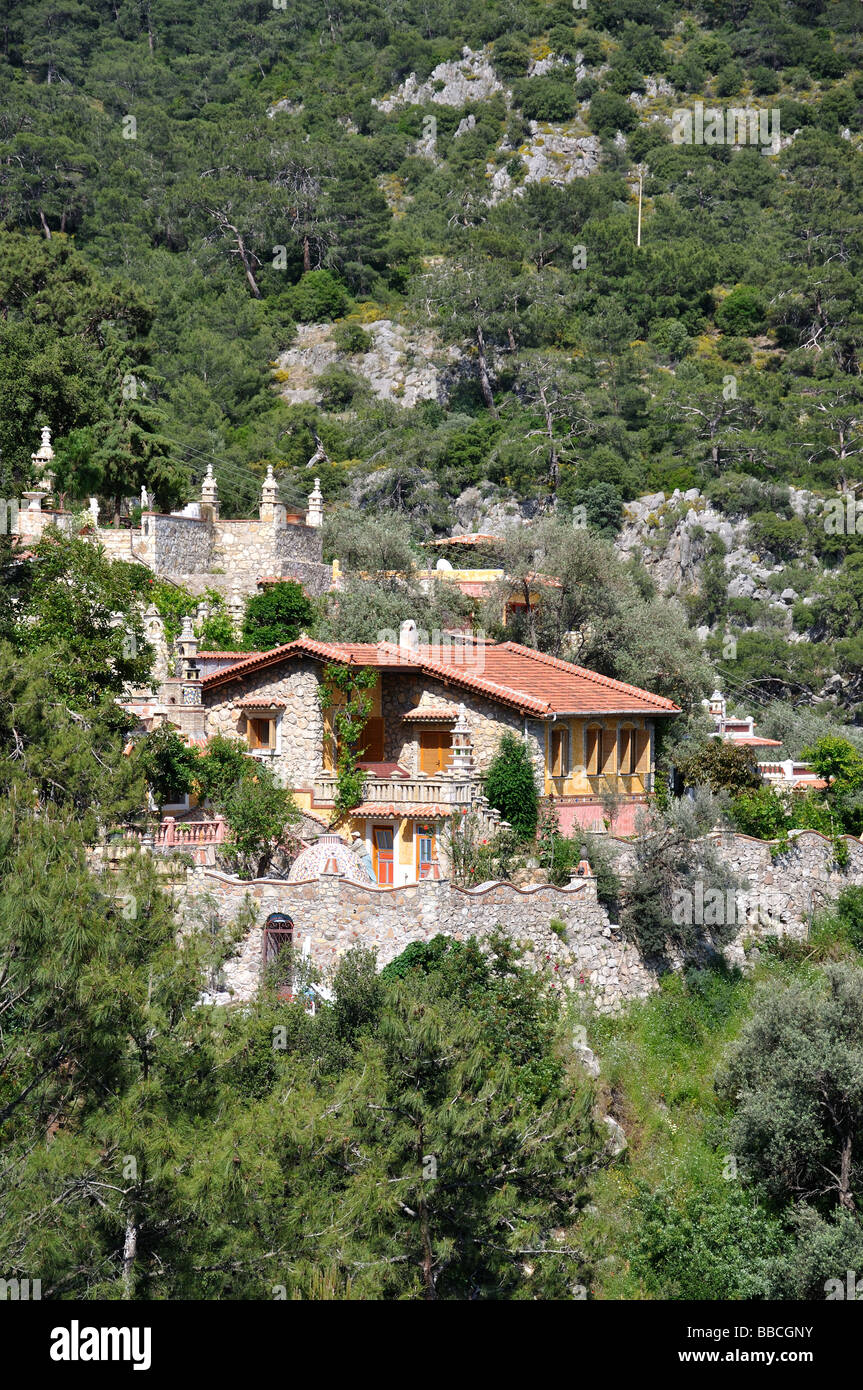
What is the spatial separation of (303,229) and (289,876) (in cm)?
8403

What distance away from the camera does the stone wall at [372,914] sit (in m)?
→ 24.4

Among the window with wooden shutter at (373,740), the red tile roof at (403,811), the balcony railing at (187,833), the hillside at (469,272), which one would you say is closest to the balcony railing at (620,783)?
the red tile roof at (403,811)

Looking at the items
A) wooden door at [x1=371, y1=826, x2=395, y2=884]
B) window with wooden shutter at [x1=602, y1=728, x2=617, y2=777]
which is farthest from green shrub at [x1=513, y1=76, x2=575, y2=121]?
wooden door at [x1=371, y1=826, x2=395, y2=884]

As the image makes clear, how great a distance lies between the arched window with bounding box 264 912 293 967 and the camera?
967 inches

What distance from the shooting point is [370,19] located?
463 feet

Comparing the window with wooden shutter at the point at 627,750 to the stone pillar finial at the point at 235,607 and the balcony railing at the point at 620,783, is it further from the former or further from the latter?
the stone pillar finial at the point at 235,607

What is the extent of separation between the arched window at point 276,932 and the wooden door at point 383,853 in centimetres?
431

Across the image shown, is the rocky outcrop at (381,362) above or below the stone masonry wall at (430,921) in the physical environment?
above

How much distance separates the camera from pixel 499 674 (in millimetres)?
31516

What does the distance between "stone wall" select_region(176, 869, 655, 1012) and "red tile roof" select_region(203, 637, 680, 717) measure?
4.97 meters

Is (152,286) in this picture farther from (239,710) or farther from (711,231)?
(239,710)

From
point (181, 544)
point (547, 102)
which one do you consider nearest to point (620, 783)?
point (181, 544)

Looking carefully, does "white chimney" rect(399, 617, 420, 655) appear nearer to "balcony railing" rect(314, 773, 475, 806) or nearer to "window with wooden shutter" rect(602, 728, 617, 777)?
"balcony railing" rect(314, 773, 475, 806)
